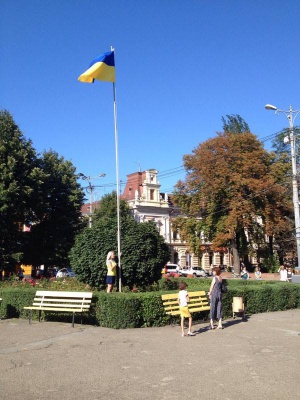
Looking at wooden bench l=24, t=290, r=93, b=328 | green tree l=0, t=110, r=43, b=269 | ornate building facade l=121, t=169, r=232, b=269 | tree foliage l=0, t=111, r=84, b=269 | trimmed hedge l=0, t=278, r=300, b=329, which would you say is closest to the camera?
trimmed hedge l=0, t=278, r=300, b=329

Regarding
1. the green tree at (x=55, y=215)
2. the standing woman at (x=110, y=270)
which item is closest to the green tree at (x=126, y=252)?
the standing woman at (x=110, y=270)

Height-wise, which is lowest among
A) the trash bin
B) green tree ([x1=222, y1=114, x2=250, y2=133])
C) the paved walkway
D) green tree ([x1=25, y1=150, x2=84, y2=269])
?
the paved walkway

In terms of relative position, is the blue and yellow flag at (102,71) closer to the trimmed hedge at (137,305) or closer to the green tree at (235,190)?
the trimmed hedge at (137,305)

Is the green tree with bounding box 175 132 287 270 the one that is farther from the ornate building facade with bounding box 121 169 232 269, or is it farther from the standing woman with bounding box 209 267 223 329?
the standing woman with bounding box 209 267 223 329

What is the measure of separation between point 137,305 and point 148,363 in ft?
13.5

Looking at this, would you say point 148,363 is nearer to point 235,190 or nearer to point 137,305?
point 137,305

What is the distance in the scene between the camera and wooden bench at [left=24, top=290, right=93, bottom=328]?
488 inches

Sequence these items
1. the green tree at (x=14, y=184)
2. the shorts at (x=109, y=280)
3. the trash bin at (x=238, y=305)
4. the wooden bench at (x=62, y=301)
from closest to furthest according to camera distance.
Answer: the wooden bench at (x=62, y=301), the trash bin at (x=238, y=305), the shorts at (x=109, y=280), the green tree at (x=14, y=184)

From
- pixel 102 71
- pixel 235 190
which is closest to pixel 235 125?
pixel 235 190

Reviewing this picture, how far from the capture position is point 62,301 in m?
12.9

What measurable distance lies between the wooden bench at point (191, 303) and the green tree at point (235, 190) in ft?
98.4

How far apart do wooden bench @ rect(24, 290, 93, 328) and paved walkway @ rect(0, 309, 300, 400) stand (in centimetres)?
57

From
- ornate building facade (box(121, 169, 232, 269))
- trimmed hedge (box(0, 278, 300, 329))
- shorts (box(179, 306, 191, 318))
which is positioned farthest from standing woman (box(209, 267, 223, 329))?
ornate building facade (box(121, 169, 232, 269))

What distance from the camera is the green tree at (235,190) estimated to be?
4369 centimetres
